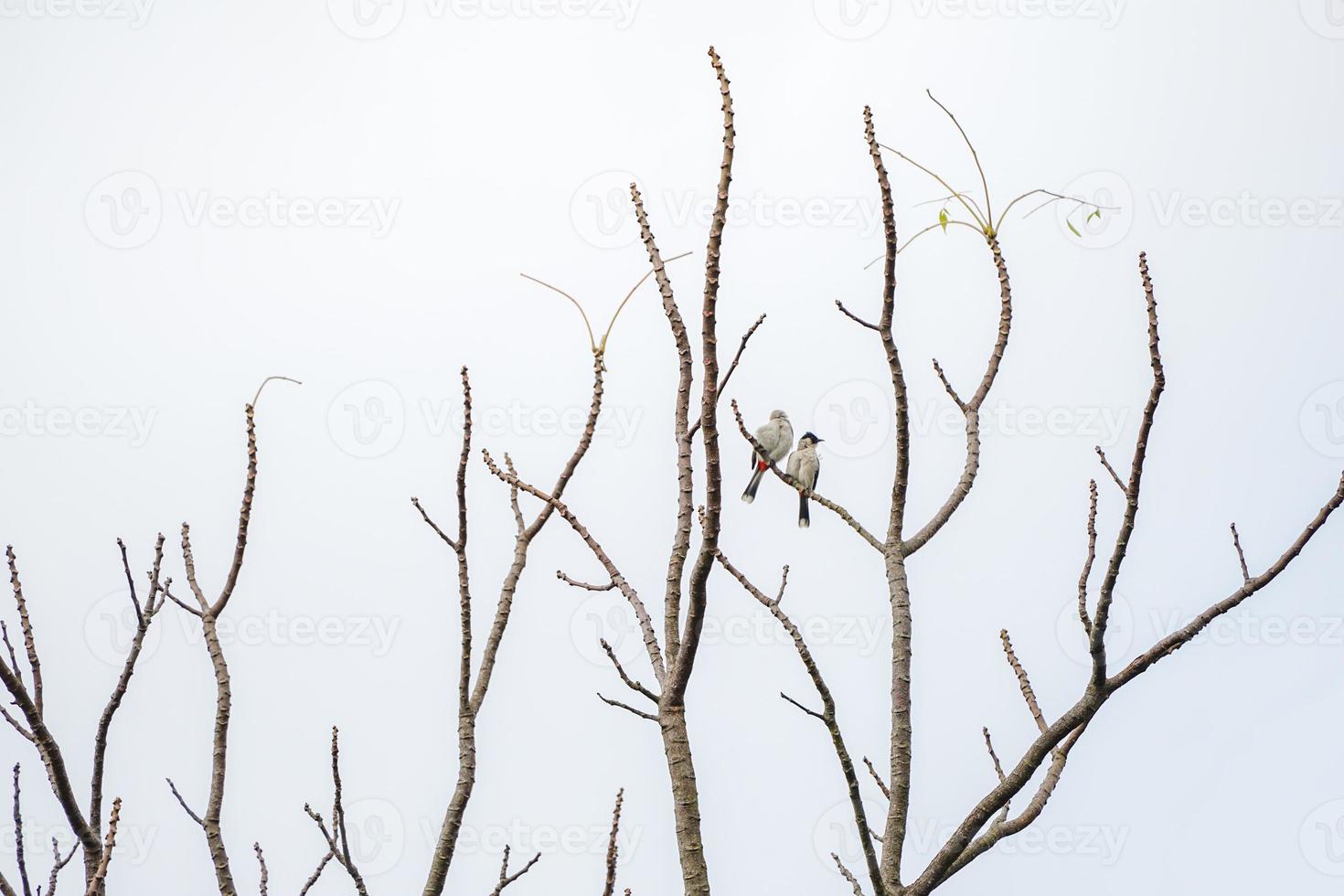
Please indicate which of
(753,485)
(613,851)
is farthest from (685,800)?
(753,485)

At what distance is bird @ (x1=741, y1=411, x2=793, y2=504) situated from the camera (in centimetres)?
1029

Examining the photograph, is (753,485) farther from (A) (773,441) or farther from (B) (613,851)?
(B) (613,851)

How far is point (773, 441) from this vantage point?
10.5 m

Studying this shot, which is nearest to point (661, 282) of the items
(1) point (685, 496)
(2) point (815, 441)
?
(1) point (685, 496)

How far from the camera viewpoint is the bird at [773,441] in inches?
405

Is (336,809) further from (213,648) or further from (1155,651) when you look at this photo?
(1155,651)

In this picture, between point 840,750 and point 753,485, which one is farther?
point 753,485

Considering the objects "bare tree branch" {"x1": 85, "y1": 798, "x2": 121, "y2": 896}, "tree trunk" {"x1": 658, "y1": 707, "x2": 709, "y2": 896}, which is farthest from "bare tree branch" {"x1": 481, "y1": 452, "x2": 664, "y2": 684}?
"bare tree branch" {"x1": 85, "y1": 798, "x2": 121, "y2": 896}

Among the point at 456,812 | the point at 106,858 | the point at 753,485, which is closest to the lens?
the point at 106,858

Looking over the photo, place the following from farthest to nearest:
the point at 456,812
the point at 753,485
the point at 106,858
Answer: the point at 753,485 < the point at 456,812 < the point at 106,858

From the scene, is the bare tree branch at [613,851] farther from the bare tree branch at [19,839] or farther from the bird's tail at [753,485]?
the bird's tail at [753,485]

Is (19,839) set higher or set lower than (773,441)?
lower

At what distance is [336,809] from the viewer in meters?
3.17

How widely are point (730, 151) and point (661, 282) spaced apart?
321 millimetres
